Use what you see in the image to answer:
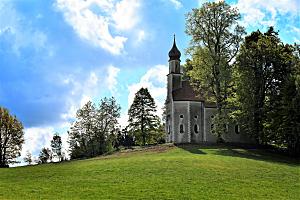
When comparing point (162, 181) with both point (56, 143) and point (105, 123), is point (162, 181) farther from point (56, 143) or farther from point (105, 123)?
point (56, 143)

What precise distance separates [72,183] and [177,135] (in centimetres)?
3390

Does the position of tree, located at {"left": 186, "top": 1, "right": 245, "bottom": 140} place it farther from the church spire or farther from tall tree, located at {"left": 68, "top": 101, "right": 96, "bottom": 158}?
tall tree, located at {"left": 68, "top": 101, "right": 96, "bottom": 158}

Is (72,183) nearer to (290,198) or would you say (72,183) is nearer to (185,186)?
(185,186)

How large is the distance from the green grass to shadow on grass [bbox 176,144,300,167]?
267 inches

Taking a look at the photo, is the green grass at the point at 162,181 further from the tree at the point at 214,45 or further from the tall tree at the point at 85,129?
the tall tree at the point at 85,129

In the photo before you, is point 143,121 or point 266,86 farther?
point 143,121

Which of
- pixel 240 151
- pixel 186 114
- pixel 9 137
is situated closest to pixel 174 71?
pixel 186 114

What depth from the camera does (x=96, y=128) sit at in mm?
67312

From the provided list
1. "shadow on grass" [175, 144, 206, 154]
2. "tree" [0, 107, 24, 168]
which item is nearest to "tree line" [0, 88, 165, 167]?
"tree" [0, 107, 24, 168]

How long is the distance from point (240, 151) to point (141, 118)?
31.2 m

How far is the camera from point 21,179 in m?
29.7

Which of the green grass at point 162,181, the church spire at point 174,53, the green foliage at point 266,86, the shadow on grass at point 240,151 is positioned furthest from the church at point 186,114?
the green grass at point 162,181

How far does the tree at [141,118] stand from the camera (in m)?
76.4

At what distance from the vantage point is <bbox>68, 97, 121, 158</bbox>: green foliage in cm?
6700
